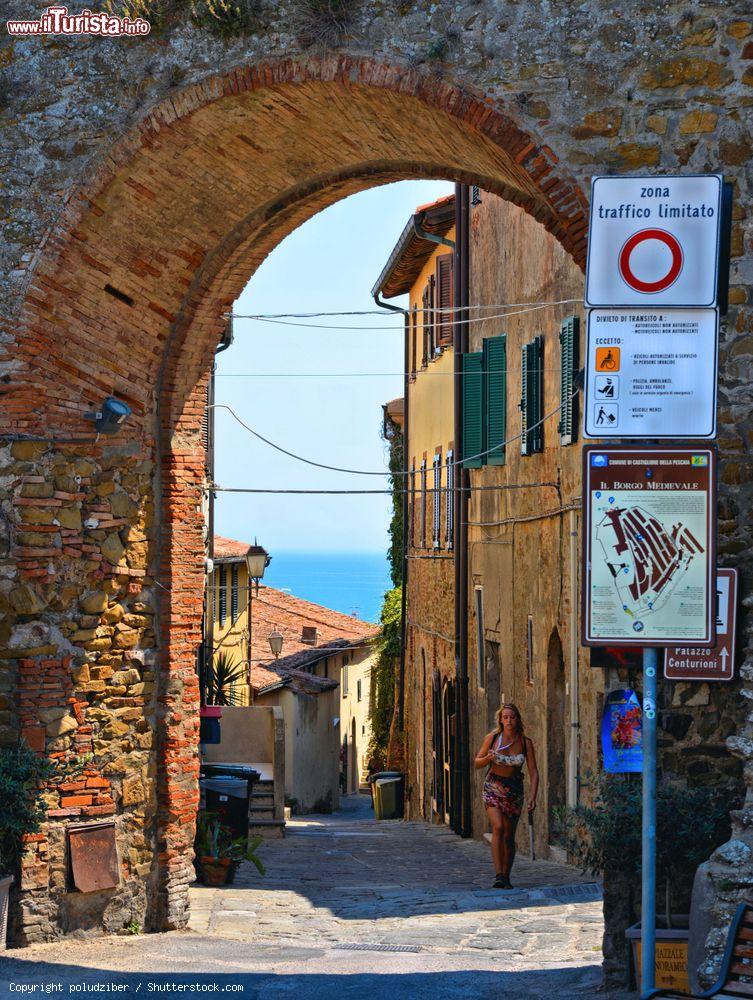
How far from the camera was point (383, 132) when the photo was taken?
30.1 ft

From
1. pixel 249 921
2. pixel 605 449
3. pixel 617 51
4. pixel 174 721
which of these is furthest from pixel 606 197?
pixel 249 921

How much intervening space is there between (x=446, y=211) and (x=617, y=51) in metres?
12.6

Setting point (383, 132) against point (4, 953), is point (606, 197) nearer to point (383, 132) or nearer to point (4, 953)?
point (383, 132)

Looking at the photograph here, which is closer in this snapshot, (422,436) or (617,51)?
(617,51)

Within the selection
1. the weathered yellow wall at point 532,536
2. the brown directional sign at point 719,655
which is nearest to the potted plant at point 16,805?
the brown directional sign at point 719,655

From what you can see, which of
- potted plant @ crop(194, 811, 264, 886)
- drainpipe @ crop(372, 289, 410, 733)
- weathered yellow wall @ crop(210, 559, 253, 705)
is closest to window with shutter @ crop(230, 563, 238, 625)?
weathered yellow wall @ crop(210, 559, 253, 705)

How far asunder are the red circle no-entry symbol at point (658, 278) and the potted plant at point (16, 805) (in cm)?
525

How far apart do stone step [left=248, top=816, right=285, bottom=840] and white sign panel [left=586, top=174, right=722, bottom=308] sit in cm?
1208

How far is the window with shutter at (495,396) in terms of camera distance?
16906 mm

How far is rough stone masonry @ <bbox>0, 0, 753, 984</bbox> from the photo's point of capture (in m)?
7.80

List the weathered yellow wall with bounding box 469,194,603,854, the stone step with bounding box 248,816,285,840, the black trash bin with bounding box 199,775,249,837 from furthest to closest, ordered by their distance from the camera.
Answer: the stone step with bounding box 248,816,285,840 → the weathered yellow wall with bounding box 469,194,603,854 → the black trash bin with bounding box 199,775,249,837

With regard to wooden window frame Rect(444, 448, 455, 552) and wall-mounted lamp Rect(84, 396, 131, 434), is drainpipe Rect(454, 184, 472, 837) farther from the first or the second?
wall-mounted lamp Rect(84, 396, 131, 434)

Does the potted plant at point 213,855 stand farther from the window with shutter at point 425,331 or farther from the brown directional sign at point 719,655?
the window with shutter at point 425,331

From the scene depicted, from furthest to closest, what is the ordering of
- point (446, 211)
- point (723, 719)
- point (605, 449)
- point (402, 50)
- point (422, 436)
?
point (422, 436)
point (446, 211)
point (402, 50)
point (723, 719)
point (605, 449)
